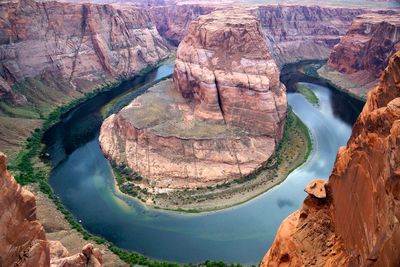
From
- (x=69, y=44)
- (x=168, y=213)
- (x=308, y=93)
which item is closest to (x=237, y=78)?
(x=168, y=213)

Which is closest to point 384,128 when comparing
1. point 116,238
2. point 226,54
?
point 116,238

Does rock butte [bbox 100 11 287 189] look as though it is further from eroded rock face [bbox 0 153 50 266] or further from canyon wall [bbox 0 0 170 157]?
eroded rock face [bbox 0 153 50 266]

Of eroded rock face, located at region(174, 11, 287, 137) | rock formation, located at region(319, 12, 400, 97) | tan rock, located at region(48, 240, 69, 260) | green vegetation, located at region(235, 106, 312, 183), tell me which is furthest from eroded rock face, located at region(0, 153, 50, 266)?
rock formation, located at region(319, 12, 400, 97)

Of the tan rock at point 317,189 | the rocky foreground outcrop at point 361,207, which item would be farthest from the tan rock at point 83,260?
the tan rock at point 317,189

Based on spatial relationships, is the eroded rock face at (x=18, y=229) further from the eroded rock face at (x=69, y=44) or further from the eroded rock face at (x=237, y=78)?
the eroded rock face at (x=69, y=44)

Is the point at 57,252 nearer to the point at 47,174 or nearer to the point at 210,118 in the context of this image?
the point at 47,174

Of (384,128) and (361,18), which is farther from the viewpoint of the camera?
(361,18)

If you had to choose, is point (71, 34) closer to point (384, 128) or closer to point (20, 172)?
point (20, 172)
